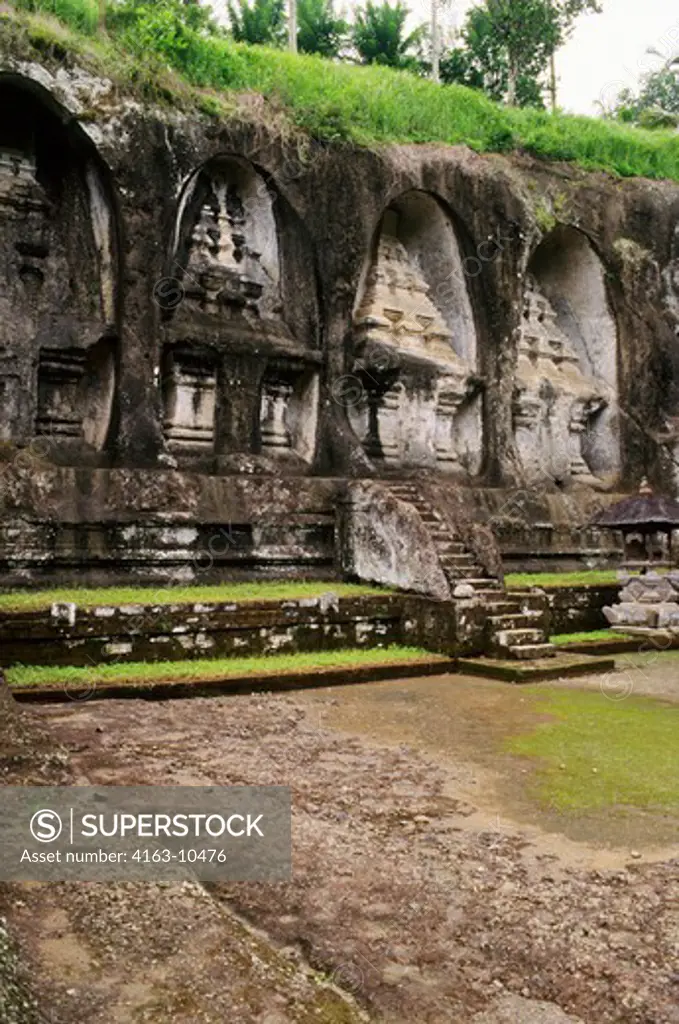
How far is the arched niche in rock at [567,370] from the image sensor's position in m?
14.7

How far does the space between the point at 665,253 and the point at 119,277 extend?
9828mm

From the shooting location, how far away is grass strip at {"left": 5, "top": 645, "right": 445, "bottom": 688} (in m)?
6.51

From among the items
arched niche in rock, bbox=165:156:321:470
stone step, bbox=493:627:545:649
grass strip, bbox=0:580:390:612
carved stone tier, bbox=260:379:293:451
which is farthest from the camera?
carved stone tier, bbox=260:379:293:451

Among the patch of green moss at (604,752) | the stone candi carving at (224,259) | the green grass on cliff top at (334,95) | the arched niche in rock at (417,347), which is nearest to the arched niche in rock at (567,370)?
the arched niche in rock at (417,347)

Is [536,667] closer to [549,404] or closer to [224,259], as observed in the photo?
[224,259]

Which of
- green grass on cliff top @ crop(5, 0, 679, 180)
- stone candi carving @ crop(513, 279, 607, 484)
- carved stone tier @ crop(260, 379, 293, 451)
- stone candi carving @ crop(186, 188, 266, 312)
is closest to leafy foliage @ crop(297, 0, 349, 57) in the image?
green grass on cliff top @ crop(5, 0, 679, 180)

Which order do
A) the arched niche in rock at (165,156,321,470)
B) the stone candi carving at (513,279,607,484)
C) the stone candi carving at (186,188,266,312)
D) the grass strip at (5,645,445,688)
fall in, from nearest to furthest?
the grass strip at (5,645,445,688) → the arched niche in rock at (165,156,321,470) → the stone candi carving at (186,188,266,312) → the stone candi carving at (513,279,607,484)

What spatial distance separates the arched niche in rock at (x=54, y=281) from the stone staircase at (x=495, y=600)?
3.55 meters

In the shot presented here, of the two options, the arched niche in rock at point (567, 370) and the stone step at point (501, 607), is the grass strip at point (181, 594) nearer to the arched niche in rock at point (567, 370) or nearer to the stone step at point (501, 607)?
the stone step at point (501, 607)

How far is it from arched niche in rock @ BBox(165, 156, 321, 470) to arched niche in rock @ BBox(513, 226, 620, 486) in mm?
4436

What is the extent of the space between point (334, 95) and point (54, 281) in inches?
183

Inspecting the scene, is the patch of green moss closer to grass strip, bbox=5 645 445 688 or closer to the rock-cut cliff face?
grass strip, bbox=5 645 445 688

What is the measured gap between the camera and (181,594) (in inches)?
327

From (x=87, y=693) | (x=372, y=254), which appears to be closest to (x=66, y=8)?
(x=372, y=254)
